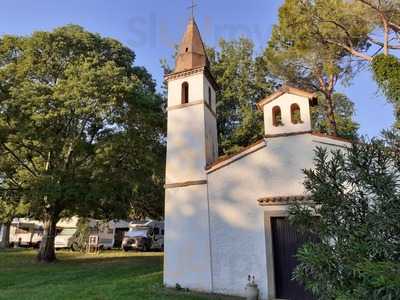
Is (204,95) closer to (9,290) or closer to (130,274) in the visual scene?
(130,274)

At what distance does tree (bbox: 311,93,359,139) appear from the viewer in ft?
63.2

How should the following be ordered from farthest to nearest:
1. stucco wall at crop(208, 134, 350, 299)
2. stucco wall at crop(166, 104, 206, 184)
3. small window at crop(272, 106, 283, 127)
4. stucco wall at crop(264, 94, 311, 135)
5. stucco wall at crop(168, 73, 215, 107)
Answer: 1. stucco wall at crop(168, 73, 215, 107)
2. stucco wall at crop(166, 104, 206, 184)
3. small window at crop(272, 106, 283, 127)
4. stucco wall at crop(264, 94, 311, 135)
5. stucco wall at crop(208, 134, 350, 299)

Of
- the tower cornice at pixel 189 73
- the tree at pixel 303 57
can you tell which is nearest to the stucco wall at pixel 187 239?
the tower cornice at pixel 189 73

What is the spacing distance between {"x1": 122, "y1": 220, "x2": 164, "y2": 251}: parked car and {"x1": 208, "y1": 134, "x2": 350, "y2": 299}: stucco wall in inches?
688

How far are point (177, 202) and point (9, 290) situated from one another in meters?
5.72

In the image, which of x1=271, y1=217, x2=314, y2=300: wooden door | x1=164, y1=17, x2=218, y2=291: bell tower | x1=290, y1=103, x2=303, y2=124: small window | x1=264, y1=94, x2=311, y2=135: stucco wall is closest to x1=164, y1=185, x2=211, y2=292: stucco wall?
x1=164, y1=17, x2=218, y2=291: bell tower

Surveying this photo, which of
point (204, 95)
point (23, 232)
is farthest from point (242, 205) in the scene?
point (23, 232)

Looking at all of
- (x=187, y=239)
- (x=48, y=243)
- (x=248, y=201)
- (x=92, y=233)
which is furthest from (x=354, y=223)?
(x=92, y=233)

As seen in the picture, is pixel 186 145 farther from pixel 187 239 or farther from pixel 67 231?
pixel 67 231

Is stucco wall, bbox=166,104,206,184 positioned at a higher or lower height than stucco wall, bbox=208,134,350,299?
higher

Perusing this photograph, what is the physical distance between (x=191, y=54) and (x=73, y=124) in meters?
8.35

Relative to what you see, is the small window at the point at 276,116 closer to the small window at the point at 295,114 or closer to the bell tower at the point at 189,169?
the small window at the point at 295,114

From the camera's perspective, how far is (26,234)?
30.9 metres

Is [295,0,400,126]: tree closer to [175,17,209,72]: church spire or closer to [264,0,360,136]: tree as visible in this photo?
[264,0,360,136]: tree
